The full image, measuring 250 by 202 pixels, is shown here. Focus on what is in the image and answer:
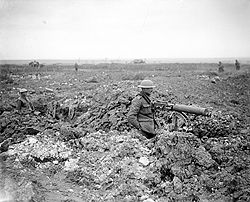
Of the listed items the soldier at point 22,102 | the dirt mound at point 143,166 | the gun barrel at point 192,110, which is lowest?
the dirt mound at point 143,166

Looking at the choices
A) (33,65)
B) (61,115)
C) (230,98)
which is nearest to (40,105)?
(61,115)

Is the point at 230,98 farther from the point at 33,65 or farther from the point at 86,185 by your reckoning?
the point at 33,65

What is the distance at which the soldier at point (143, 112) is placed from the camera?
20.2 feet

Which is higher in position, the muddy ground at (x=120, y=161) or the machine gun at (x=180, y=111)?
the machine gun at (x=180, y=111)

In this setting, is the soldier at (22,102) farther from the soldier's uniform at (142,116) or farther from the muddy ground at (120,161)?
the soldier's uniform at (142,116)

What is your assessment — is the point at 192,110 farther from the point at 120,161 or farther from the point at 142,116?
the point at 120,161

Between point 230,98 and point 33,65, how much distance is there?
35.5 meters

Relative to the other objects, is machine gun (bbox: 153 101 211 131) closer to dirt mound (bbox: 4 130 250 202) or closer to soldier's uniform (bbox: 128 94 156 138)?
soldier's uniform (bbox: 128 94 156 138)

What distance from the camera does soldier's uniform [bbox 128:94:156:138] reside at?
20.3 feet

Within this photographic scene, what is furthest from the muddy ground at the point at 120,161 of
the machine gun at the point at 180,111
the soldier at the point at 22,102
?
the soldier at the point at 22,102

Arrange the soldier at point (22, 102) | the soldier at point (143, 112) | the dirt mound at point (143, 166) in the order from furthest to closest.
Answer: the soldier at point (22, 102) < the soldier at point (143, 112) < the dirt mound at point (143, 166)

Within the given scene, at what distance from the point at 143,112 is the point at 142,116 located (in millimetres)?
97

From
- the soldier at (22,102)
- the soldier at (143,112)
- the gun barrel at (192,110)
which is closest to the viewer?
the gun barrel at (192,110)

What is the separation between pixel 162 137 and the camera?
5.41 metres
